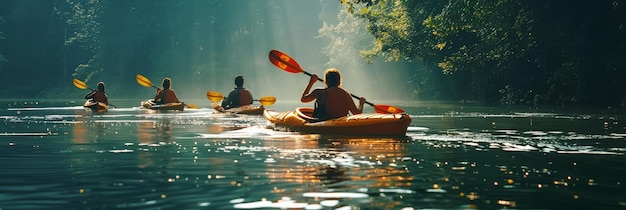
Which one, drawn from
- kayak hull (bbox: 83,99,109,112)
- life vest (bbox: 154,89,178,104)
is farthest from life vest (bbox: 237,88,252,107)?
kayak hull (bbox: 83,99,109,112)

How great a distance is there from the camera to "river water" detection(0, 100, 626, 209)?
7.59 m

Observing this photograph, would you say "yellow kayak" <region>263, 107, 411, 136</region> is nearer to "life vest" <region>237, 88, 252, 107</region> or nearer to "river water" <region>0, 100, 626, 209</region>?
"river water" <region>0, 100, 626, 209</region>

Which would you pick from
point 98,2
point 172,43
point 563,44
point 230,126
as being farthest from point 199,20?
point 230,126

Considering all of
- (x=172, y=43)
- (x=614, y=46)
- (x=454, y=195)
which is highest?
(x=172, y=43)

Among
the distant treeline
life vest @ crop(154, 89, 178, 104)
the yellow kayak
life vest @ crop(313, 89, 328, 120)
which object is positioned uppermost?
the distant treeline

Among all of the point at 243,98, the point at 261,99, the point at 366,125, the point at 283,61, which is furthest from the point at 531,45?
the point at 366,125

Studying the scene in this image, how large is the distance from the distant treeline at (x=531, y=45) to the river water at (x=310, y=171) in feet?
53.3

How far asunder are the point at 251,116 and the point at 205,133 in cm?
969

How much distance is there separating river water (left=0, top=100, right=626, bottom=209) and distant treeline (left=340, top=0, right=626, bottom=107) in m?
16.3

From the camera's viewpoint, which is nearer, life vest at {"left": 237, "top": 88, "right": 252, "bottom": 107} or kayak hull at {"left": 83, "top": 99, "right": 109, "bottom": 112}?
life vest at {"left": 237, "top": 88, "right": 252, "bottom": 107}

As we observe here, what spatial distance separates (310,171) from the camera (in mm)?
9891

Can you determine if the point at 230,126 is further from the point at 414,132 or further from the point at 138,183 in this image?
the point at 138,183

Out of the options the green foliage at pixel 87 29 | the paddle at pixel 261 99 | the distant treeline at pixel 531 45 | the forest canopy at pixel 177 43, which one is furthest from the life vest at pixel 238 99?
the green foliage at pixel 87 29

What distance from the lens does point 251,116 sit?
27.3 metres
